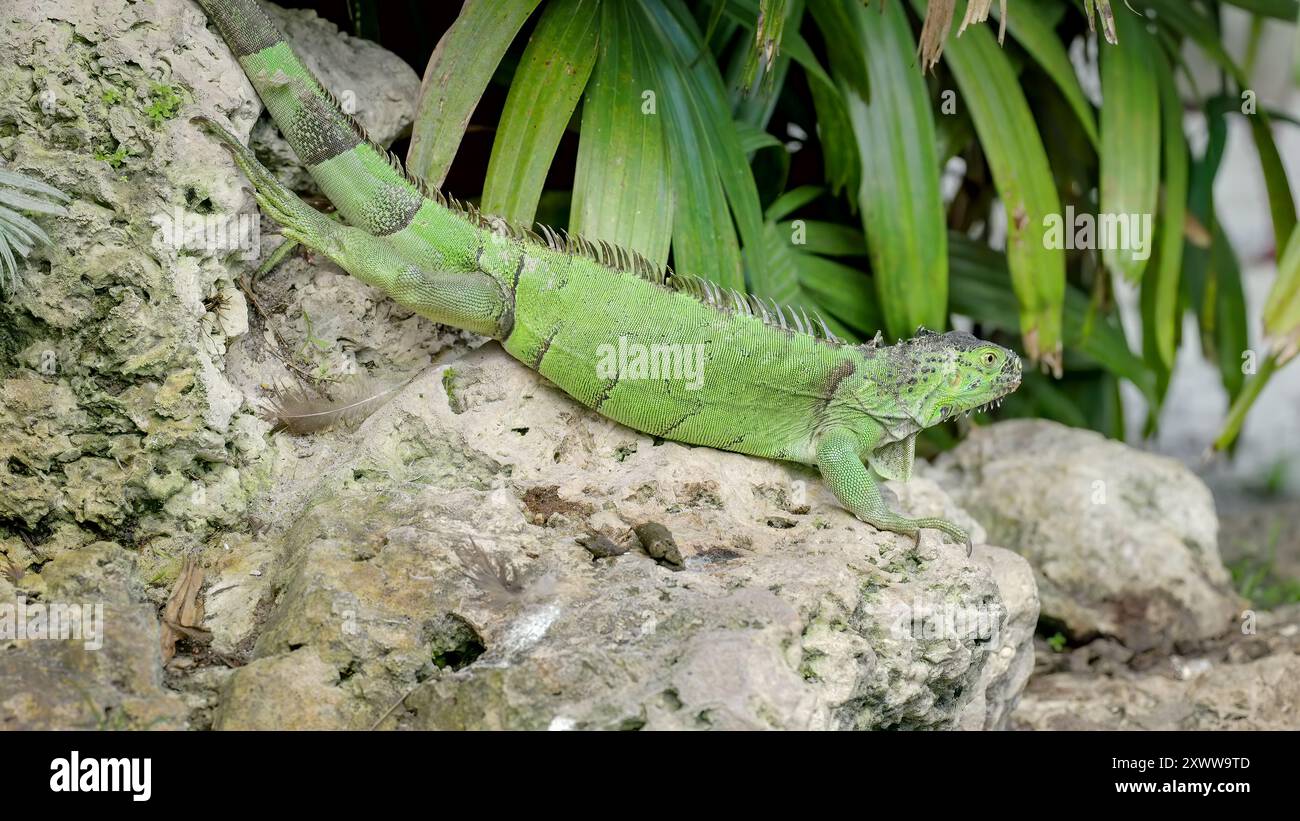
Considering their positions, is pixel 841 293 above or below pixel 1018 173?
below

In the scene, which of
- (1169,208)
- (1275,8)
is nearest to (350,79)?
(1169,208)

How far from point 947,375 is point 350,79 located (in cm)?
241

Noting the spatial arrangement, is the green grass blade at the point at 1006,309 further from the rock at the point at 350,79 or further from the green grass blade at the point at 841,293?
the rock at the point at 350,79

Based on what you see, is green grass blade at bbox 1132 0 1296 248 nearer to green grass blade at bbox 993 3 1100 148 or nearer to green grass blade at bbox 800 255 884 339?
green grass blade at bbox 993 3 1100 148

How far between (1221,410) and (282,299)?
841 centimetres

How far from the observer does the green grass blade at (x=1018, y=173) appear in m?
5.13

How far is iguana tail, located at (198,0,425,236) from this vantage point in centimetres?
389

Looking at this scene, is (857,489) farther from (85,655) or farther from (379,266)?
(85,655)

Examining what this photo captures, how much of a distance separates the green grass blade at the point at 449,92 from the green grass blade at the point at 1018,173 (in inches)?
82.9

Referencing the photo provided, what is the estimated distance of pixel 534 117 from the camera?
4.34m

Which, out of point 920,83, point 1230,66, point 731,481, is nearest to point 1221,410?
point 1230,66

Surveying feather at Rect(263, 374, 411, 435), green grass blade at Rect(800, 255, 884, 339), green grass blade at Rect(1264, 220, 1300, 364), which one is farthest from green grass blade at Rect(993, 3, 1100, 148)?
feather at Rect(263, 374, 411, 435)
